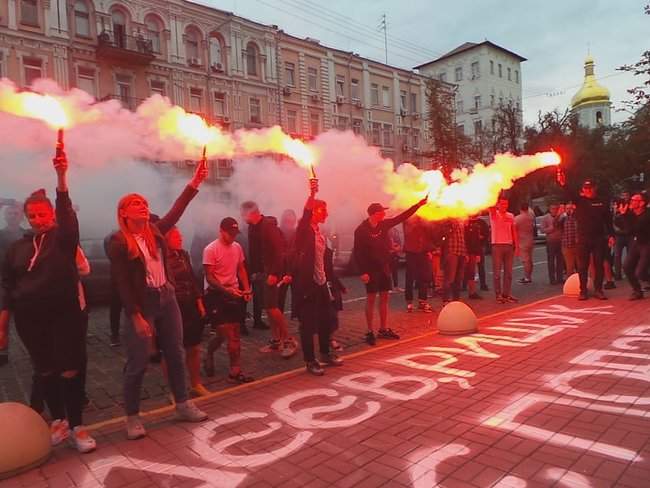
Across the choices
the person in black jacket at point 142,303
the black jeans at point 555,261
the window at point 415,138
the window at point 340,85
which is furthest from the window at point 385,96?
the person in black jacket at point 142,303

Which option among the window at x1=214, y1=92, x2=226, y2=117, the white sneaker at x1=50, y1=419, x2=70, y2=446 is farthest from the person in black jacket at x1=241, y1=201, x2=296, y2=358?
the window at x1=214, y1=92, x2=226, y2=117

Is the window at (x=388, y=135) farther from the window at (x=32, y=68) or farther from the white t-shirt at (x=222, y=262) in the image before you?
the white t-shirt at (x=222, y=262)

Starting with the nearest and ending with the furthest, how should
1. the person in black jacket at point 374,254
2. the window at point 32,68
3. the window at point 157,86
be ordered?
the person in black jacket at point 374,254 → the window at point 32,68 → the window at point 157,86

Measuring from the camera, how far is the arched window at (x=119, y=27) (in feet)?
87.7

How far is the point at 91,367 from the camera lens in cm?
633

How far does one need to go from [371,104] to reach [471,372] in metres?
37.6

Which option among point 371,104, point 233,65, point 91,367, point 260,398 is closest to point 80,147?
point 91,367

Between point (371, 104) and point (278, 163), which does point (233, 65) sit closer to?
point (371, 104)

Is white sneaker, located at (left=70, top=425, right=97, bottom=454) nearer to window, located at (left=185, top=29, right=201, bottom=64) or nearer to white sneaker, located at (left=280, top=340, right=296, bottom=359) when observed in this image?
white sneaker, located at (left=280, top=340, right=296, bottom=359)

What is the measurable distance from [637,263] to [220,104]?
2605cm

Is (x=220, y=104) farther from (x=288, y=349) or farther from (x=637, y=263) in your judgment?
(x=288, y=349)

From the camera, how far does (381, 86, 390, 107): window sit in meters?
42.1

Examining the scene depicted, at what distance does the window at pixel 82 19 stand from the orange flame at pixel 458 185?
22.7 m

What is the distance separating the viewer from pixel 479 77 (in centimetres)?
6250
